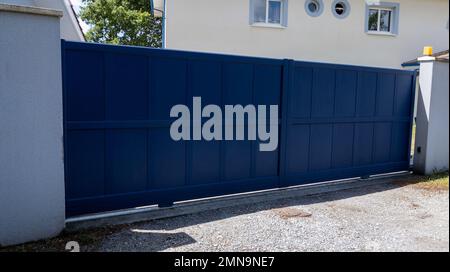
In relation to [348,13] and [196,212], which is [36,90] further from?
[348,13]

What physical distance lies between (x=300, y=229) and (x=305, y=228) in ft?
0.24

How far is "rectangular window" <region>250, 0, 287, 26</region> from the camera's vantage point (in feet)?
37.6

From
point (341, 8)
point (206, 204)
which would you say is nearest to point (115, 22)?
point (341, 8)

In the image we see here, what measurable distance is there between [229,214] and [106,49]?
7.87 ft

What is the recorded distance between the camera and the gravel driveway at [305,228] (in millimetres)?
3648

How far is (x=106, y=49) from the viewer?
4062mm

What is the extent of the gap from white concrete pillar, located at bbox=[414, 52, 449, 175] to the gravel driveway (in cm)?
166

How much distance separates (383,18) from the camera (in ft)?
42.3

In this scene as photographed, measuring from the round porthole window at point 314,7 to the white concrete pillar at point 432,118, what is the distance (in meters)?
5.65

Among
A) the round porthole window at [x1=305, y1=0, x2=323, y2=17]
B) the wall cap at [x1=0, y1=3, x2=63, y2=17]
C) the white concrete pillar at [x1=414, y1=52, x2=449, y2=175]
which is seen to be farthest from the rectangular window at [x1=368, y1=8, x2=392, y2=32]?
the wall cap at [x1=0, y1=3, x2=63, y2=17]

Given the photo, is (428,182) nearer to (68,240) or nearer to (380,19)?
(68,240)
